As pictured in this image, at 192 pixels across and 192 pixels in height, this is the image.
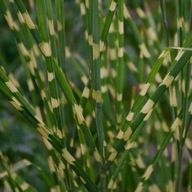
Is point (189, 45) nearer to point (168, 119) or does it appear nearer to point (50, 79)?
point (50, 79)

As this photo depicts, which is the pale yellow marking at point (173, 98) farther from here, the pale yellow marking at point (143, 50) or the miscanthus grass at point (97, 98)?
the pale yellow marking at point (143, 50)

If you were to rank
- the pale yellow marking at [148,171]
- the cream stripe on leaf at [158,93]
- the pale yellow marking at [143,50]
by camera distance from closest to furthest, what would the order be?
1. the cream stripe on leaf at [158,93]
2. the pale yellow marking at [148,171]
3. the pale yellow marking at [143,50]

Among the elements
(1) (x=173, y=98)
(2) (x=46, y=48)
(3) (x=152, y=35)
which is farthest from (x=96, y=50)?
(3) (x=152, y=35)

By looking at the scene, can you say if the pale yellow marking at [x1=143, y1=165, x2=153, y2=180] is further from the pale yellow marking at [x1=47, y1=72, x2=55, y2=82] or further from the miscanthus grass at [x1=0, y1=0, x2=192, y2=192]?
the pale yellow marking at [x1=47, y1=72, x2=55, y2=82]

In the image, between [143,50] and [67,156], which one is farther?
[143,50]

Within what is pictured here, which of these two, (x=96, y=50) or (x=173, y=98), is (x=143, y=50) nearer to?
(x=173, y=98)

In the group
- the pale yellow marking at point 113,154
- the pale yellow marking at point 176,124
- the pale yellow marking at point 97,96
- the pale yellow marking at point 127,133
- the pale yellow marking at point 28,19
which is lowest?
the pale yellow marking at point 176,124

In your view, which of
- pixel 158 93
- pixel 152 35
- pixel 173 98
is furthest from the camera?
pixel 152 35

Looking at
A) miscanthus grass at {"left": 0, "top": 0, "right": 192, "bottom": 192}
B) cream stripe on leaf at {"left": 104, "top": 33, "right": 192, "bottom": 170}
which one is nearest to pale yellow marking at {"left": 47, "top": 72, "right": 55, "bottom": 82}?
miscanthus grass at {"left": 0, "top": 0, "right": 192, "bottom": 192}

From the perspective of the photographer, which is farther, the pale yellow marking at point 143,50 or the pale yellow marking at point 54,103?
the pale yellow marking at point 143,50

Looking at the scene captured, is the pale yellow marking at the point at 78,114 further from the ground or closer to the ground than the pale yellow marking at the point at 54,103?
closer to the ground

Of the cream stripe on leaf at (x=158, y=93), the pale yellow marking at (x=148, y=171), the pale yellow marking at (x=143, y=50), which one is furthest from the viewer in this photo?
the pale yellow marking at (x=143, y=50)

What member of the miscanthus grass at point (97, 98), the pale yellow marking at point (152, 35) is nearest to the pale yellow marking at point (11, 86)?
the miscanthus grass at point (97, 98)
